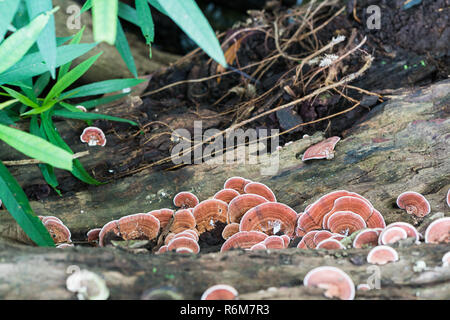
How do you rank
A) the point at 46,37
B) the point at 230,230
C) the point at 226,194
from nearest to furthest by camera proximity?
the point at 46,37 < the point at 230,230 < the point at 226,194

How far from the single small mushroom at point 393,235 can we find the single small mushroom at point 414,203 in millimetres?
733

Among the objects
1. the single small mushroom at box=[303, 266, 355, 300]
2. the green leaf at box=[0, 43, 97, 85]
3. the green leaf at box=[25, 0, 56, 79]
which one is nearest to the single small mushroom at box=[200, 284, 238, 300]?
the single small mushroom at box=[303, 266, 355, 300]

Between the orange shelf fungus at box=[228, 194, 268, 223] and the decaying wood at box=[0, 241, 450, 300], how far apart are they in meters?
0.75

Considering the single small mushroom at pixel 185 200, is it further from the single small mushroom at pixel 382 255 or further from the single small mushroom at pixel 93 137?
the single small mushroom at pixel 382 255

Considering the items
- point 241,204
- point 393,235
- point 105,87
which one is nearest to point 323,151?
point 241,204

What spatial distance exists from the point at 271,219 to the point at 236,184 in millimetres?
551

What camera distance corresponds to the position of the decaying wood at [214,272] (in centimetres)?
191

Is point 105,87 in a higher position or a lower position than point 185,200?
higher

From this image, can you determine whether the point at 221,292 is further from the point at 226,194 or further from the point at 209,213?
the point at 226,194

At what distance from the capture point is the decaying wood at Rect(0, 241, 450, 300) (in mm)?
Result: 1910

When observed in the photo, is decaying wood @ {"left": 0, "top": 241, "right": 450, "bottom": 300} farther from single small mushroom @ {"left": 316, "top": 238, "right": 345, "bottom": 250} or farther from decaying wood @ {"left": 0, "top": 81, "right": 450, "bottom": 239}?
decaying wood @ {"left": 0, "top": 81, "right": 450, "bottom": 239}

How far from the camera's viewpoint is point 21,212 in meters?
2.65

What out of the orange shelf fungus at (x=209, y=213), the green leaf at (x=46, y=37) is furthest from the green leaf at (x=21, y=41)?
the orange shelf fungus at (x=209, y=213)

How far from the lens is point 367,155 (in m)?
3.40
